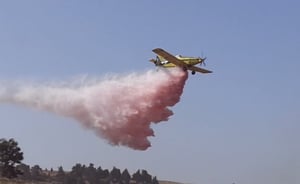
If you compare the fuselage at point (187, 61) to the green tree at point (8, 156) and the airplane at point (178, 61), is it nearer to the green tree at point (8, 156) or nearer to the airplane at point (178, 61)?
the airplane at point (178, 61)

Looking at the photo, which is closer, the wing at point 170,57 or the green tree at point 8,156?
the wing at point 170,57

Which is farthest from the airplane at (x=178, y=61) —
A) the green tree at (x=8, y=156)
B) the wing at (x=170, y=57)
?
the green tree at (x=8, y=156)

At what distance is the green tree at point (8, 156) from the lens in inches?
6068

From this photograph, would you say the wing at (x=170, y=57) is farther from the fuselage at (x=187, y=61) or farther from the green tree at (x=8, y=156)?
the green tree at (x=8, y=156)

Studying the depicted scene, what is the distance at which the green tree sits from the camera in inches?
6068

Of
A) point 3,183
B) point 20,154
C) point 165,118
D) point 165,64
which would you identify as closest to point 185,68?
point 165,64

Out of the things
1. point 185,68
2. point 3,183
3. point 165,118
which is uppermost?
point 185,68

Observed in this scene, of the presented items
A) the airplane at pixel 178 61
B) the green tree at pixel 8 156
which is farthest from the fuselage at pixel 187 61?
the green tree at pixel 8 156

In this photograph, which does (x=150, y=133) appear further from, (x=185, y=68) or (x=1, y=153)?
(x=1, y=153)

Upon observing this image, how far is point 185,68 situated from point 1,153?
6873cm

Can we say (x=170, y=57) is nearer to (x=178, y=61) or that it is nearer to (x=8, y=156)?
(x=178, y=61)

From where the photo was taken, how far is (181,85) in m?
101

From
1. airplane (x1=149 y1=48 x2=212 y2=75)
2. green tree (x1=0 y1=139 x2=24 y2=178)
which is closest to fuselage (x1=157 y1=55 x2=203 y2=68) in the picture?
airplane (x1=149 y1=48 x2=212 y2=75)

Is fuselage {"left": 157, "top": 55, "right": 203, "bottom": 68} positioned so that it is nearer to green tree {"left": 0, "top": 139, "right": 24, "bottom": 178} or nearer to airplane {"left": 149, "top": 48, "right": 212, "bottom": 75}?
airplane {"left": 149, "top": 48, "right": 212, "bottom": 75}
